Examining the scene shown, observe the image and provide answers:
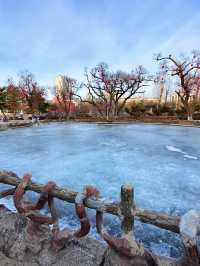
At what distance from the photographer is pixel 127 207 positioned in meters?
1.15

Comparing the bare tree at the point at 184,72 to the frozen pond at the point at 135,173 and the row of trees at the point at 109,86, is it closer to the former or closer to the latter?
the row of trees at the point at 109,86

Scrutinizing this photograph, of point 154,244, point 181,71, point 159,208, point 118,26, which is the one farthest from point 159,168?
Result: point 181,71

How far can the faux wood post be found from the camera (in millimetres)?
1123

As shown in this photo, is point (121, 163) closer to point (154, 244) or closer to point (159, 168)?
point (159, 168)

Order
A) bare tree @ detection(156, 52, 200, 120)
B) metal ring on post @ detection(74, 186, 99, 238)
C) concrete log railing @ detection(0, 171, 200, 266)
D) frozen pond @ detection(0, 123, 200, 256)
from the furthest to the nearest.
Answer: bare tree @ detection(156, 52, 200, 120) → frozen pond @ detection(0, 123, 200, 256) → metal ring on post @ detection(74, 186, 99, 238) → concrete log railing @ detection(0, 171, 200, 266)

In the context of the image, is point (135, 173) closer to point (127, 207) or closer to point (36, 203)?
point (36, 203)

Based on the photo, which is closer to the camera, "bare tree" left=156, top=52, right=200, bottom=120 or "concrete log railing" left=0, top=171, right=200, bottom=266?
"concrete log railing" left=0, top=171, right=200, bottom=266

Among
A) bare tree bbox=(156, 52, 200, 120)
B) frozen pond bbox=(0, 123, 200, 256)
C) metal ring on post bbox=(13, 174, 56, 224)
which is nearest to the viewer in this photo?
metal ring on post bbox=(13, 174, 56, 224)

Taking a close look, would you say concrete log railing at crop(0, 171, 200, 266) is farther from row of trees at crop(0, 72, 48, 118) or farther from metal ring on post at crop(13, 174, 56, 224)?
row of trees at crop(0, 72, 48, 118)

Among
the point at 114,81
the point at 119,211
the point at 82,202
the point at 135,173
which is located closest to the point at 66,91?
the point at 114,81

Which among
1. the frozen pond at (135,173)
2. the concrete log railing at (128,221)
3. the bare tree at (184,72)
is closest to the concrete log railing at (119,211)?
the concrete log railing at (128,221)

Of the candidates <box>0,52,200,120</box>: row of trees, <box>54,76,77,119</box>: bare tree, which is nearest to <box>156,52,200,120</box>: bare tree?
<box>0,52,200,120</box>: row of trees

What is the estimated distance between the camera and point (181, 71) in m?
18.1

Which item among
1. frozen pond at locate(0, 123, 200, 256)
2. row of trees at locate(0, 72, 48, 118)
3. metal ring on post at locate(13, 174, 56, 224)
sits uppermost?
row of trees at locate(0, 72, 48, 118)
